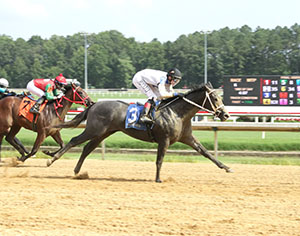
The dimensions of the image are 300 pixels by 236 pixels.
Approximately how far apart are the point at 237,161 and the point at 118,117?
175 inches

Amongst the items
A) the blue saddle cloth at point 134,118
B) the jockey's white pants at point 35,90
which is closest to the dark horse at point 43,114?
the jockey's white pants at point 35,90

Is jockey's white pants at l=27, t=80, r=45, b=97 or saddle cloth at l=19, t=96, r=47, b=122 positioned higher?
jockey's white pants at l=27, t=80, r=45, b=97

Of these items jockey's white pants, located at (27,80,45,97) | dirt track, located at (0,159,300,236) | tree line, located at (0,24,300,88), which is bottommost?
dirt track, located at (0,159,300,236)

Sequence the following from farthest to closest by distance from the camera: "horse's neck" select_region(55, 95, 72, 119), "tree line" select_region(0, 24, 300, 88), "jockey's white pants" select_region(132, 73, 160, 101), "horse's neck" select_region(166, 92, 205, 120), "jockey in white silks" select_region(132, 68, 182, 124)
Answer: "tree line" select_region(0, 24, 300, 88)
"horse's neck" select_region(55, 95, 72, 119)
"jockey's white pants" select_region(132, 73, 160, 101)
"horse's neck" select_region(166, 92, 205, 120)
"jockey in white silks" select_region(132, 68, 182, 124)

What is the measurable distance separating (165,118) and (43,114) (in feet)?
10.4

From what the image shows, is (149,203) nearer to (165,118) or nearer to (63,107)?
(165,118)

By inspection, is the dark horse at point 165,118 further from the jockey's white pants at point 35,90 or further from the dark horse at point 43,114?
the jockey's white pants at point 35,90

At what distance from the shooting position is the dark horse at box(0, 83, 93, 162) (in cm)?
1036

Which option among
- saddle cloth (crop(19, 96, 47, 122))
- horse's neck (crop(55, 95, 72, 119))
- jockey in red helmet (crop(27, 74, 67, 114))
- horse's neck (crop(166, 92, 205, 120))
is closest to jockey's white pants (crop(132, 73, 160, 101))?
horse's neck (crop(166, 92, 205, 120))

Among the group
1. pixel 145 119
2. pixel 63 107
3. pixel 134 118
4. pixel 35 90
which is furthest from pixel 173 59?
pixel 145 119

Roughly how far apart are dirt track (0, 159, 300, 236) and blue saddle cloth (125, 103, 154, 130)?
85 centimetres

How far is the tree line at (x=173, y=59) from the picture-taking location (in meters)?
66.2

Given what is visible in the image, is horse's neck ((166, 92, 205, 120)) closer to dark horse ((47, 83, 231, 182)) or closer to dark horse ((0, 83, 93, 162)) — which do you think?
dark horse ((47, 83, 231, 182))

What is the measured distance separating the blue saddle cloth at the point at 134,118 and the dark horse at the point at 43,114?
1859 millimetres
